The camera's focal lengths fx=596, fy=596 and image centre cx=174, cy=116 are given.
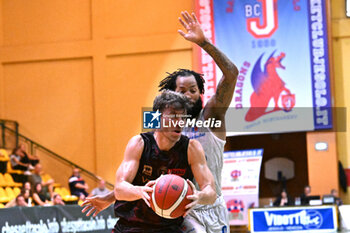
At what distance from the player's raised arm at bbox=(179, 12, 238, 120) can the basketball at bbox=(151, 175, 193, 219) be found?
4.06 ft

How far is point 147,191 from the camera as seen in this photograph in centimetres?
382

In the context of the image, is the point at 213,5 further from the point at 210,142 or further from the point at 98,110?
the point at 210,142

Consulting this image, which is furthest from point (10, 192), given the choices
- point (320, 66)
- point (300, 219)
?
point (320, 66)

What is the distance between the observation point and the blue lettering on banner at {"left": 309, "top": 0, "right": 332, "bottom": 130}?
1762 cm

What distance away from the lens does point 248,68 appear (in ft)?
58.4

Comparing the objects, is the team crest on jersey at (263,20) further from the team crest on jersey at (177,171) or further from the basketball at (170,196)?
the basketball at (170,196)

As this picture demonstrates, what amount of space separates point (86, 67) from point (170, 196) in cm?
1646

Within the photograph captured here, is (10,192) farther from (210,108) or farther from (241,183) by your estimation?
(210,108)

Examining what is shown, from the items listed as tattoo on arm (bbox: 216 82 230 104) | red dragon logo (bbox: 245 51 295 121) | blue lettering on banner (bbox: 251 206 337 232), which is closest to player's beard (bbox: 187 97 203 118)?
tattoo on arm (bbox: 216 82 230 104)

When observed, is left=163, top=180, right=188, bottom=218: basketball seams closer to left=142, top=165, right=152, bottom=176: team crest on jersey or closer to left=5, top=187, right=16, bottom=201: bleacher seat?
left=142, top=165, right=152, bottom=176: team crest on jersey

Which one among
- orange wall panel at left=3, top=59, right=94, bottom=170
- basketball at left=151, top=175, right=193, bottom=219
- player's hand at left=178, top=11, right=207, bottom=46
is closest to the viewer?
basketball at left=151, top=175, right=193, bottom=219

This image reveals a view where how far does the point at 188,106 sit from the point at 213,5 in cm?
1442

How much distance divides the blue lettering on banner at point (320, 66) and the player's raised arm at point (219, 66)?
519 inches

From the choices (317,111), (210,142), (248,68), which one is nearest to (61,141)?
(248,68)
